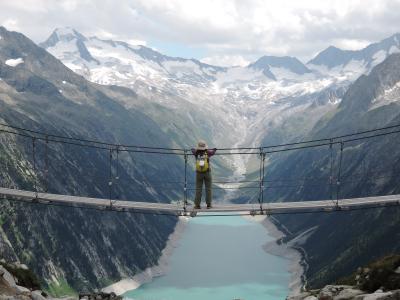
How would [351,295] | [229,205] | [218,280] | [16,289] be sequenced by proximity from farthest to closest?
1. [218,280]
2. [229,205]
3. [16,289]
4. [351,295]

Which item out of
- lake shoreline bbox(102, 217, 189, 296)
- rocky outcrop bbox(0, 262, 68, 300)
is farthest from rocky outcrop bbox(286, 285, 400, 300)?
lake shoreline bbox(102, 217, 189, 296)

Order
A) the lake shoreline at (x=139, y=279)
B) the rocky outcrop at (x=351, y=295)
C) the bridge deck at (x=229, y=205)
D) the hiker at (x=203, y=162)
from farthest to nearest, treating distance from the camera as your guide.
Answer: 1. the lake shoreline at (x=139, y=279)
2. the bridge deck at (x=229, y=205)
3. the hiker at (x=203, y=162)
4. the rocky outcrop at (x=351, y=295)

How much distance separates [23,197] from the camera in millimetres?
42500

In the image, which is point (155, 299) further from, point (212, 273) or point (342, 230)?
point (342, 230)

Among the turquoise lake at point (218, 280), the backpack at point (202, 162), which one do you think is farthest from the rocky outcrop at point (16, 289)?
the turquoise lake at point (218, 280)

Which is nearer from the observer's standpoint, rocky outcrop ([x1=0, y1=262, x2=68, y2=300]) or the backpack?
rocky outcrop ([x1=0, y1=262, x2=68, y2=300])

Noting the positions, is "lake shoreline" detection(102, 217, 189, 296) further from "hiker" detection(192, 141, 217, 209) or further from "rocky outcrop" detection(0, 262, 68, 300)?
"hiker" detection(192, 141, 217, 209)

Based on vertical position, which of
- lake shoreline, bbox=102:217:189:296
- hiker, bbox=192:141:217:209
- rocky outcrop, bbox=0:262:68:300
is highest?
hiker, bbox=192:141:217:209

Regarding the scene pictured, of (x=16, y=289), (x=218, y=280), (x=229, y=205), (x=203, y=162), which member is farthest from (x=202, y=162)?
(x=218, y=280)

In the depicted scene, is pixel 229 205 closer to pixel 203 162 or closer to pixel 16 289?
pixel 203 162

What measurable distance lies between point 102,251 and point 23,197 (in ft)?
442

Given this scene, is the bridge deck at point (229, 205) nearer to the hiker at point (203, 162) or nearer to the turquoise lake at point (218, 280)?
the hiker at point (203, 162)

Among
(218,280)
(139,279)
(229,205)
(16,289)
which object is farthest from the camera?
(139,279)

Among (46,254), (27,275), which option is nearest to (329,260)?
(46,254)
